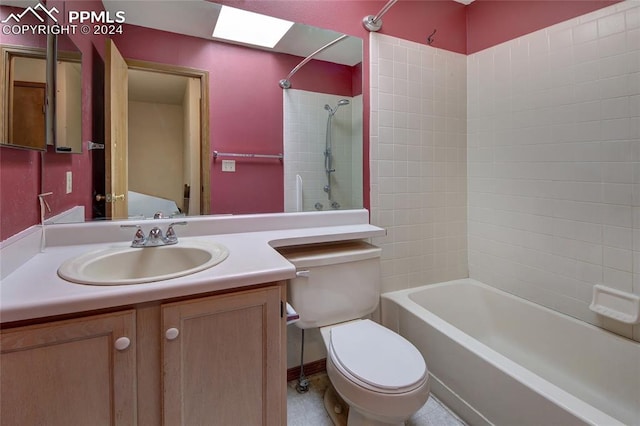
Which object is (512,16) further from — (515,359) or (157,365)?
(157,365)

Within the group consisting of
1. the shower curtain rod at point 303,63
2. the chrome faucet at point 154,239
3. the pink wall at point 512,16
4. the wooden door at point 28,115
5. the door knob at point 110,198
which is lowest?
the chrome faucet at point 154,239

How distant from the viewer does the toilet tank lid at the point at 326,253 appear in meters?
1.43

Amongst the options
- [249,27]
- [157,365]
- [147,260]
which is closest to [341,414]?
[157,365]

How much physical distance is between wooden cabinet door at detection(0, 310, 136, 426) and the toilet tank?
0.73 m

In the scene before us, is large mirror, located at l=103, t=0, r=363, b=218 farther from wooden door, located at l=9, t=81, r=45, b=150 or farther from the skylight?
wooden door, located at l=9, t=81, r=45, b=150

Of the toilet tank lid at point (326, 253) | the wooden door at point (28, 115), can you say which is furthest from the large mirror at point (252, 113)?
the toilet tank lid at point (326, 253)

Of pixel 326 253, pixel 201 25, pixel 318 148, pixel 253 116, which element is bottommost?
pixel 326 253

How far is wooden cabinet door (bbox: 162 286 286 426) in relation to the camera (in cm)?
83

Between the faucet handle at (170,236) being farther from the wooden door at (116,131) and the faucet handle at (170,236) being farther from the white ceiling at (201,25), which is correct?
the white ceiling at (201,25)

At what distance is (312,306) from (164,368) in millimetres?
736

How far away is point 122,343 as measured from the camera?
0.76 m

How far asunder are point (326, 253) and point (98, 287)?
0.95 metres

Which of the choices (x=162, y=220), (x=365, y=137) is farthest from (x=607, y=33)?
(x=162, y=220)

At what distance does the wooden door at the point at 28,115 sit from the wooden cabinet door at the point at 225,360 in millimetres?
675
